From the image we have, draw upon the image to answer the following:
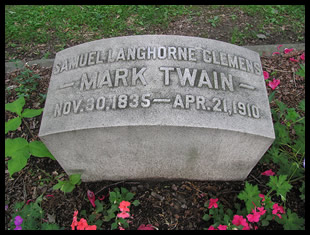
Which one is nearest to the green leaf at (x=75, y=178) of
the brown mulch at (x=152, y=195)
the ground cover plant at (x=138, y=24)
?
the brown mulch at (x=152, y=195)

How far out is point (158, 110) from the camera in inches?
75.2

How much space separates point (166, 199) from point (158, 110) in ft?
3.04

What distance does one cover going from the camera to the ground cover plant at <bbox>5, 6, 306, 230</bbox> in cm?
207

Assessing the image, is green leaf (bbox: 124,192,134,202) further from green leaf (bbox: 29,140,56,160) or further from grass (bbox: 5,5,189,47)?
grass (bbox: 5,5,189,47)

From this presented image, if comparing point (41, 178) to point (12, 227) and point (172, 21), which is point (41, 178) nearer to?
point (12, 227)

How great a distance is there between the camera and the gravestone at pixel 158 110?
1.91 m

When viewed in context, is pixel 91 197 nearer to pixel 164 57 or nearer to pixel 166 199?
pixel 166 199

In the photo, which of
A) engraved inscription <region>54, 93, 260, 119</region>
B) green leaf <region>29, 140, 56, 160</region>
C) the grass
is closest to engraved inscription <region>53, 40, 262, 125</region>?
engraved inscription <region>54, 93, 260, 119</region>

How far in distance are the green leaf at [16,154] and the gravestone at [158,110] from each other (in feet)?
0.62

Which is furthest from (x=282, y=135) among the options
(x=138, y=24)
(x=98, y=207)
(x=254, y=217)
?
(x=138, y=24)

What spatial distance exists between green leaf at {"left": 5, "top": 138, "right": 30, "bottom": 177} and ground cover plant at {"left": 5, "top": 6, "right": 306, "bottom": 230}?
0.38 feet

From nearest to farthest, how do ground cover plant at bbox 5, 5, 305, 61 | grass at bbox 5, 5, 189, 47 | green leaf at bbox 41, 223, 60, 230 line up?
green leaf at bbox 41, 223, 60, 230, ground cover plant at bbox 5, 5, 305, 61, grass at bbox 5, 5, 189, 47

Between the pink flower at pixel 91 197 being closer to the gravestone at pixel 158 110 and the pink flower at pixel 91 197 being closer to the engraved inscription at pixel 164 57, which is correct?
the gravestone at pixel 158 110
